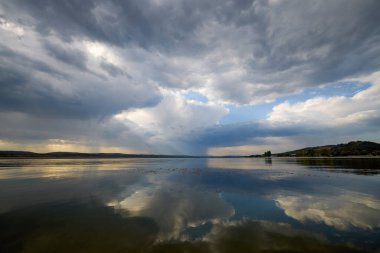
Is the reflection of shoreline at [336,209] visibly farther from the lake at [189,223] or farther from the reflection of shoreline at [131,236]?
the reflection of shoreline at [131,236]

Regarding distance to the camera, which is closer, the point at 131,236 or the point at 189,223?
the point at 131,236

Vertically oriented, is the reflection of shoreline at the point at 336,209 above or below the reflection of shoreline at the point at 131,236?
above

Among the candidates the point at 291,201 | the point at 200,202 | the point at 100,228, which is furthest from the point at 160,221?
the point at 291,201

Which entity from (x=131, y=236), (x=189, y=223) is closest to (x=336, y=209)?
(x=189, y=223)

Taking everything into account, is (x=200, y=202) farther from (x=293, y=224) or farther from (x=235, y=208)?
(x=293, y=224)

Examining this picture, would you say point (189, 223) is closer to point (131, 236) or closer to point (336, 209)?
point (131, 236)

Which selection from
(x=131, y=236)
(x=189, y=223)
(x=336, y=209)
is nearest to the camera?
(x=131, y=236)

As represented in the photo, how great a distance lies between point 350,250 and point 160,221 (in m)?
9.53

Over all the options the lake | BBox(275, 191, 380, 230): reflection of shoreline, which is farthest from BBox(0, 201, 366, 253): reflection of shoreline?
BBox(275, 191, 380, 230): reflection of shoreline

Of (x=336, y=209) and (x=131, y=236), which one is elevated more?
(x=336, y=209)

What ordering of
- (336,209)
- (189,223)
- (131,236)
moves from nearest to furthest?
(131,236) < (189,223) < (336,209)

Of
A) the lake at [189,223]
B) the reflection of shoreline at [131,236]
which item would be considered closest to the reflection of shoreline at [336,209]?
the lake at [189,223]

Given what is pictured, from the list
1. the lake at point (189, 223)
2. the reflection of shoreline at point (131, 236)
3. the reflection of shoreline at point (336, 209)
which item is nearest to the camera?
the reflection of shoreline at point (131, 236)

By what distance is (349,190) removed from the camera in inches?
929
